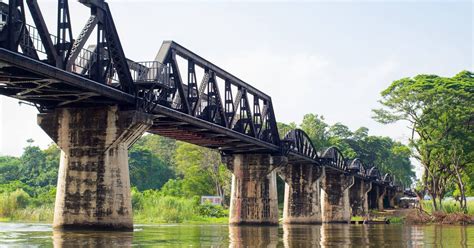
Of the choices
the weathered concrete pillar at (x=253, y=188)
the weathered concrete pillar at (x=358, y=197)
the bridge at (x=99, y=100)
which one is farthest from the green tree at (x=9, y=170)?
the bridge at (x=99, y=100)

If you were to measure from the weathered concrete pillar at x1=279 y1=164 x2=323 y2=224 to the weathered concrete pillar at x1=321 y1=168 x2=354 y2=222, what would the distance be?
1464 centimetres

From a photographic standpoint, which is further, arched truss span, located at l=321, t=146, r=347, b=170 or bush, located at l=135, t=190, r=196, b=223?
arched truss span, located at l=321, t=146, r=347, b=170

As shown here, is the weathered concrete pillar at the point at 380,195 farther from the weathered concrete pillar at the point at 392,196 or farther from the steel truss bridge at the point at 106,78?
the steel truss bridge at the point at 106,78

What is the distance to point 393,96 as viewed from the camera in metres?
84.4

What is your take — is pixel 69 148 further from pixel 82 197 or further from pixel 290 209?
pixel 290 209

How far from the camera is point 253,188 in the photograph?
66.6m

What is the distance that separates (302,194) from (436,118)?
65.0 feet

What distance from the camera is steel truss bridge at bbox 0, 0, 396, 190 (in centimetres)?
2702

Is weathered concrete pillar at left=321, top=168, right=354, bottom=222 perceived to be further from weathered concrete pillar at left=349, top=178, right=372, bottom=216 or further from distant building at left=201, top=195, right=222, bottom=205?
weathered concrete pillar at left=349, top=178, right=372, bottom=216

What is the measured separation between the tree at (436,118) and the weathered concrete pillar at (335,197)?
768 inches

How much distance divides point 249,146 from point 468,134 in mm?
30665

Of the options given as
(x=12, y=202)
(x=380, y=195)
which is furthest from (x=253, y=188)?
(x=380, y=195)

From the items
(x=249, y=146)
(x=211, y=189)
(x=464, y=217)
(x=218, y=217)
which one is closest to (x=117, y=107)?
(x=249, y=146)

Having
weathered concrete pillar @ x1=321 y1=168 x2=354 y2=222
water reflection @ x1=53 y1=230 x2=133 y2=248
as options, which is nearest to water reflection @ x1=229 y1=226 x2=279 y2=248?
water reflection @ x1=53 y1=230 x2=133 y2=248
